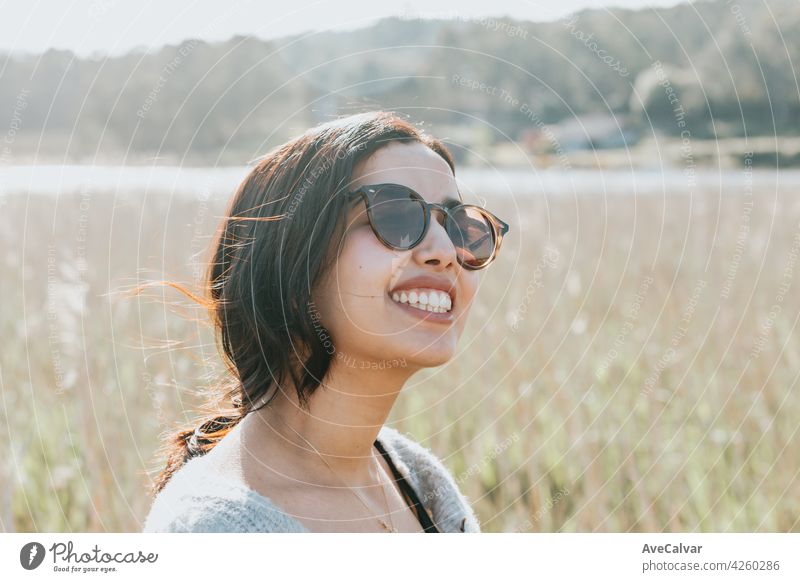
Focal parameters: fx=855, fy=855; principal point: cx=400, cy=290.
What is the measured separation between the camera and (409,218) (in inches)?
61.3

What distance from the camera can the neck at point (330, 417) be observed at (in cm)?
162

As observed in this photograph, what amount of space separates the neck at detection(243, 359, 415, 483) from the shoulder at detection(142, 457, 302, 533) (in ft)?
0.39

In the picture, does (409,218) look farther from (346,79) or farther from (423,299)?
(346,79)

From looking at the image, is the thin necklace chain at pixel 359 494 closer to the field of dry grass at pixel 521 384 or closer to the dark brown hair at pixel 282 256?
the dark brown hair at pixel 282 256

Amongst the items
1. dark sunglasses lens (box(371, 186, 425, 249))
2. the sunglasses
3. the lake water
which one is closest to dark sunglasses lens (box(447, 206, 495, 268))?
the sunglasses

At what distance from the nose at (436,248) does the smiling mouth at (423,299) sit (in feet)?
0.17

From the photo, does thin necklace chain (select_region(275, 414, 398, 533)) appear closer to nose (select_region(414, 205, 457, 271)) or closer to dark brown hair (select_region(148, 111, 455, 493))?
dark brown hair (select_region(148, 111, 455, 493))

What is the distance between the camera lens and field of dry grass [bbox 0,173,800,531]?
3.11 meters

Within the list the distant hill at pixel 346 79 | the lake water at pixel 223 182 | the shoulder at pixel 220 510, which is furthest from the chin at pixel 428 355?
the lake water at pixel 223 182

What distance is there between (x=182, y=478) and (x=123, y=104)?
4885 mm

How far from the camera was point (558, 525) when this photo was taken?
310 centimetres

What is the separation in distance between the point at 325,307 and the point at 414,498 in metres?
0.57
